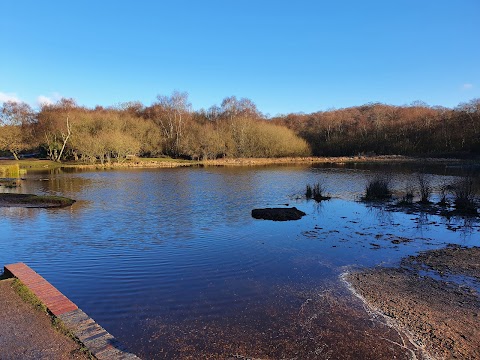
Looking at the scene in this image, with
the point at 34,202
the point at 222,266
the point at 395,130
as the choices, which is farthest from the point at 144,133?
the point at 222,266

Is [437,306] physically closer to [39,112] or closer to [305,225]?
[305,225]

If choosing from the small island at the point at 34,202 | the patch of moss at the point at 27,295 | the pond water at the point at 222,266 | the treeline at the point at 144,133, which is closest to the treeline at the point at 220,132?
the treeline at the point at 144,133

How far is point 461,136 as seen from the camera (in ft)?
257

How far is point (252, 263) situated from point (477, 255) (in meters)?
6.67

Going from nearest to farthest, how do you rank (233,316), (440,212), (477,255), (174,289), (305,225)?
(233,316)
(174,289)
(477,255)
(305,225)
(440,212)

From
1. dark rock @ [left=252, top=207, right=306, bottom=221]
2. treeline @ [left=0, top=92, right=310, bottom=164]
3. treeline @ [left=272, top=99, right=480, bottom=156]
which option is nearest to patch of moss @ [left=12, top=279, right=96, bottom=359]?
dark rock @ [left=252, top=207, right=306, bottom=221]

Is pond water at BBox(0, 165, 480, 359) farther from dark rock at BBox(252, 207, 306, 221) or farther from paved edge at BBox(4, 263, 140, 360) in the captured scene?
paved edge at BBox(4, 263, 140, 360)

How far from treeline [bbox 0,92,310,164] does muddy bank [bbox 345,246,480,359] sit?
2281 inches

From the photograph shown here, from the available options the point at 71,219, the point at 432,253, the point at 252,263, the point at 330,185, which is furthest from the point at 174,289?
the point at 330,185

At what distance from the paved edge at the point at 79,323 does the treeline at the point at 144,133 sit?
57489 mm

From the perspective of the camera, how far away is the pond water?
5.79 metres

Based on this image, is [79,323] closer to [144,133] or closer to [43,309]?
[43,309]

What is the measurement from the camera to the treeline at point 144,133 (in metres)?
62.8

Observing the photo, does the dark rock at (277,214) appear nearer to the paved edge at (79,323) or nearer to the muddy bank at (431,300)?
the muddy bank at (431,300)
